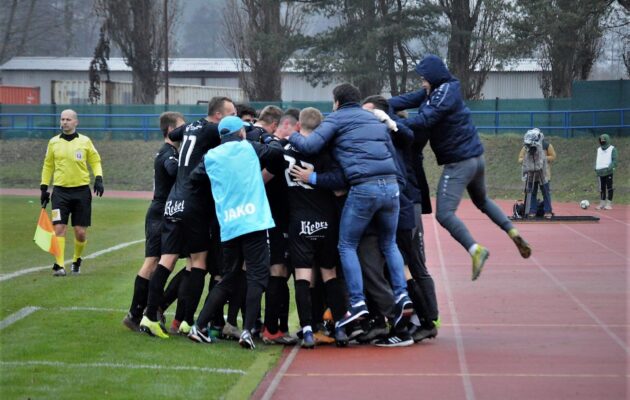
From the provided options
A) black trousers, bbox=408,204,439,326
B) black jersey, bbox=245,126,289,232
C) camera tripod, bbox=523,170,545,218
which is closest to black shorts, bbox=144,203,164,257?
black jersey, bbox=245,126,289,232

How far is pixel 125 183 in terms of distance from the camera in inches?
1528

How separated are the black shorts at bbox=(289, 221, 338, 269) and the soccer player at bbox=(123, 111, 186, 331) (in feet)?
4.49

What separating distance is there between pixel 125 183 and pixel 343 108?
3019 cm

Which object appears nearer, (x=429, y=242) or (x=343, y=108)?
(x=343, y=108)

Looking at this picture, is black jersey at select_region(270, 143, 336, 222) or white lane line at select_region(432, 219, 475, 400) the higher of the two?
black jersey at select_region(270, 143, 336, 222)

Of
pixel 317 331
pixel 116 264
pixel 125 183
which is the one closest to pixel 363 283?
pixel 317 331

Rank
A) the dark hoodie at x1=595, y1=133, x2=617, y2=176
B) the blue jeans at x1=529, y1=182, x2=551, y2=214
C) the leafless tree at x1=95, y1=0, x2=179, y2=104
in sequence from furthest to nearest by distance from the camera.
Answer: the leafless tree at x1=95, y1=0, x2=179, y2=104
the dark hoodie at x1=595, y1=133, x2=617, y2=176
the blue jeans at x1=529, y1=182, x2=551, y2=214

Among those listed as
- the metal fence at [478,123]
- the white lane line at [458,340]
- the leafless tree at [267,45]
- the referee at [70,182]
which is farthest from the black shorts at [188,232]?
the leafless tree at [267,45]

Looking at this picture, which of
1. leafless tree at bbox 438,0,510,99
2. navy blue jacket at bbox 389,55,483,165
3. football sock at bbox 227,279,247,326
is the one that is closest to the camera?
navy blue jacket at bbox 389,55,483,165

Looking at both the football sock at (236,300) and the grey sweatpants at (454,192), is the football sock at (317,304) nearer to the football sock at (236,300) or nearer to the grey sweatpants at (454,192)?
the football sock at (236,300)

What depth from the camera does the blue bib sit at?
9.12 meters

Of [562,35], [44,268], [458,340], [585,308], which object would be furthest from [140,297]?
[562,35]

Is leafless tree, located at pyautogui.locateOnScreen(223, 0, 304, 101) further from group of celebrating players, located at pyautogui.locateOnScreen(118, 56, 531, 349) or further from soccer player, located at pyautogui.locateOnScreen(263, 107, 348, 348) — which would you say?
soccer player, located at pyautogui.locateOnScreen(263, 107, 348, 348)

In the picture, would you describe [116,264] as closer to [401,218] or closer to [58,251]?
[58,251]
